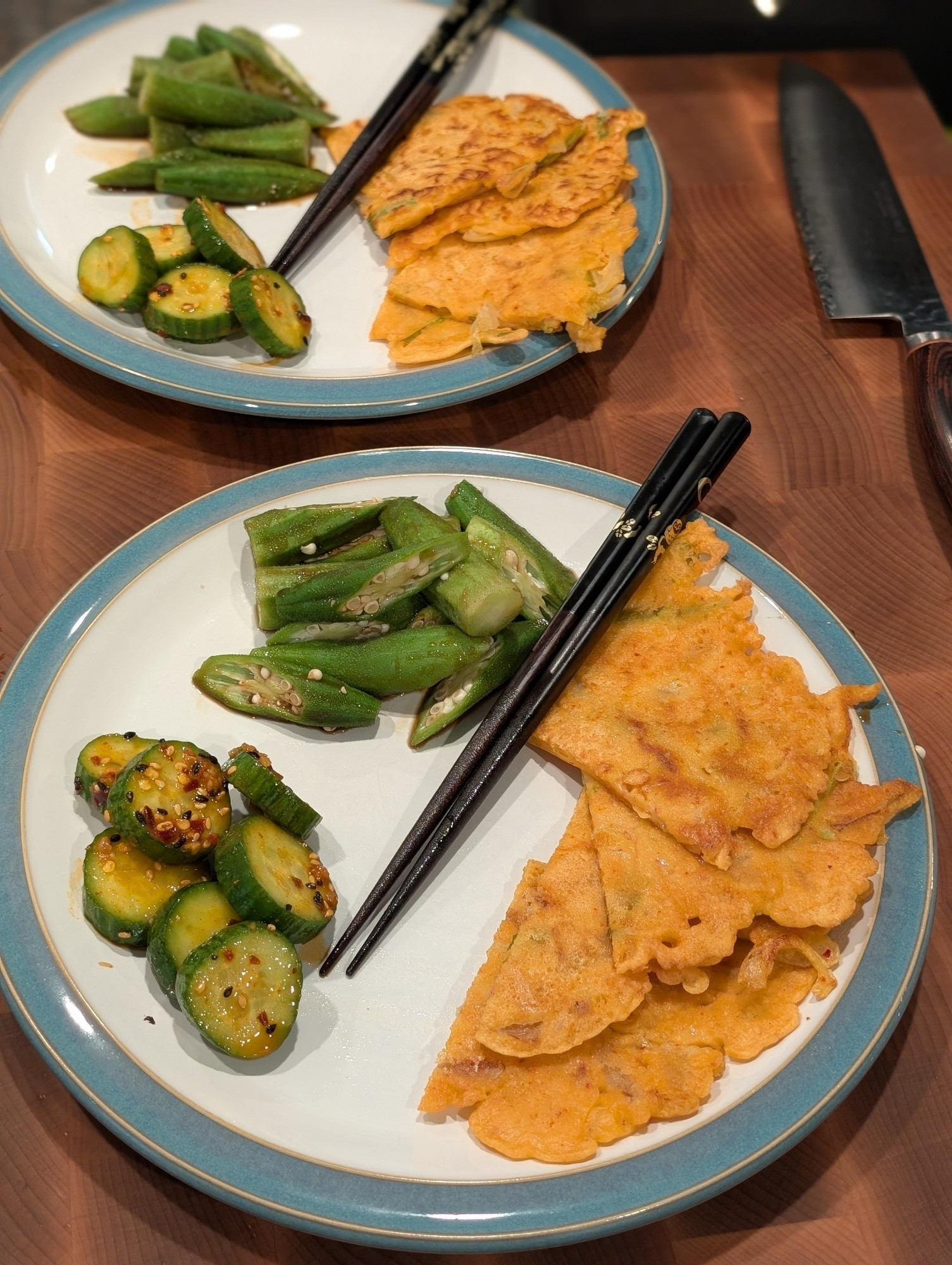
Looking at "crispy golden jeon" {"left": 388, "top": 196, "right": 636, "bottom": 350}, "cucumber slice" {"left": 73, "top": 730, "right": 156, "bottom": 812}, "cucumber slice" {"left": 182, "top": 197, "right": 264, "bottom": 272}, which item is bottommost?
"cucumber slice" {"left": 73, "top": 730, "right": 156, "bottom": 812}

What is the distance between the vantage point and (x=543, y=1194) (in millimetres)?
1976

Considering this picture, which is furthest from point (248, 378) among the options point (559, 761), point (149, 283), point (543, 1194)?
point (543, 1194)

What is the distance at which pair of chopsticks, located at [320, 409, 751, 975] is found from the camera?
2.35 meters

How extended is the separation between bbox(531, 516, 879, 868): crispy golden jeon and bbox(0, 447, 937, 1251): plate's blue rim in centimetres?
29

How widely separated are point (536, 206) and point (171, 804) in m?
2.29

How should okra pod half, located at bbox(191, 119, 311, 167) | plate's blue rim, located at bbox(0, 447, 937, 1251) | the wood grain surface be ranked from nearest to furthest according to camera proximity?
plate's blue rim, located at bbox(0, 447, 937, 1251)
the wood grain surface
okra pod half, located at bbox(191, 119, 311, 167)

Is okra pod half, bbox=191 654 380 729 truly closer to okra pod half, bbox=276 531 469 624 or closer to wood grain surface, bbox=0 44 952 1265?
okra pod half, bbox=276 531 469 624

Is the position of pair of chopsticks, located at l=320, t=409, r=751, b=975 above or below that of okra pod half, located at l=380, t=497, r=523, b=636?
below

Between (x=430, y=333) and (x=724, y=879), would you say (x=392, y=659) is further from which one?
(x=430, y=333)

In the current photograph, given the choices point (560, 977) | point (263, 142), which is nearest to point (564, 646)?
point (560, 977)

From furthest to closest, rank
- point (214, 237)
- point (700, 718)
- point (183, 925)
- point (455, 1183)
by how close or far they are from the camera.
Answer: point (214, 237) → point (700, 718) → point (183, 925) → point (455, 1183)

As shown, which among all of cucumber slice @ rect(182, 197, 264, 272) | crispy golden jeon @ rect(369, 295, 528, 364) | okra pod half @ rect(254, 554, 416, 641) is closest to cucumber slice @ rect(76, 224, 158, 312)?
cucumber slice @ rect(182, 197, 264, 272)

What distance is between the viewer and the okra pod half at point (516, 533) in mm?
2768

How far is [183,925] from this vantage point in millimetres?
2127
